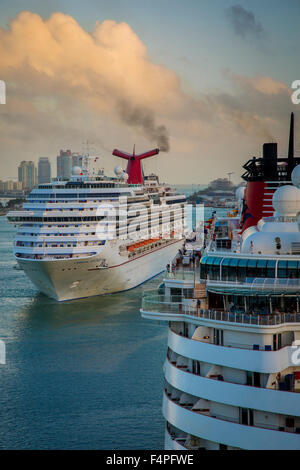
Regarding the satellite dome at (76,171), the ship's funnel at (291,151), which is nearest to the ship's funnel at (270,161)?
the ship's funnel at (291,151)

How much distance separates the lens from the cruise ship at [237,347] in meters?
10.7

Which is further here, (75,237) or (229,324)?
(75,237)

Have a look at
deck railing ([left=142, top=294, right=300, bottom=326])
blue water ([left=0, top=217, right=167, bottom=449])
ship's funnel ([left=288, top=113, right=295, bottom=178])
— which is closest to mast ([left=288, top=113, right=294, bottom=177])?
ship's funnel ([left=288, top=113, right=295, bottom=178])

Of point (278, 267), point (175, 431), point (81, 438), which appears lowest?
point (81, 438)

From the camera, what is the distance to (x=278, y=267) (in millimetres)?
12172

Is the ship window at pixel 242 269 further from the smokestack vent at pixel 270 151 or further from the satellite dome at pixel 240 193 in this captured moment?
the satellite dome at pixel 240 193

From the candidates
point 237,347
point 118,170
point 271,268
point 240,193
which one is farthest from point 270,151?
point 118,170

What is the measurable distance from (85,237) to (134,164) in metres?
23.4

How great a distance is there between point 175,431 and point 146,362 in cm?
1338

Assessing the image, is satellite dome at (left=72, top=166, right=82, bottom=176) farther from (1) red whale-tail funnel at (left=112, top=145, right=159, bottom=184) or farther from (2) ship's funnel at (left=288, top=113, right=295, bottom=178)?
(2) ship's funnel at (left=288, top=113, right=295, bottom=178)

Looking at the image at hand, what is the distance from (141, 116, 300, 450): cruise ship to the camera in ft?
35.1

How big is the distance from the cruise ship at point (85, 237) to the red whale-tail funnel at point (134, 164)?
9.61m

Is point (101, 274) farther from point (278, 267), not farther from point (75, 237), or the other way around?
point (278, 267)

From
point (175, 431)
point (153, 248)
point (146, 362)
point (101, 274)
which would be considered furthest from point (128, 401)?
point (153, 248)
